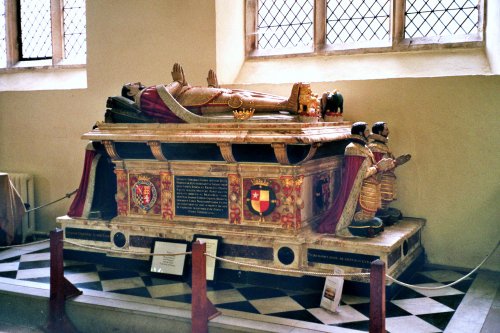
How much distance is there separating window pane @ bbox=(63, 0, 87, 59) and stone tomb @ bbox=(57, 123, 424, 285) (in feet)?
10.7

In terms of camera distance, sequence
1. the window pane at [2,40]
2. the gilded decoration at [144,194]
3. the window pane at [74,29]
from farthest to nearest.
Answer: the window pane at [2,40], the window pane at [74,29], the gilded decoration at [144,194]

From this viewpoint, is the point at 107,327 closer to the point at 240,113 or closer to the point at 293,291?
the point at 293,291

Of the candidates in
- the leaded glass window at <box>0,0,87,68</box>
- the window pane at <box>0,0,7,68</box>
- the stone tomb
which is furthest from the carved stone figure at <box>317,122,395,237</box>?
the window pane at <box>0,0,7,68</box>

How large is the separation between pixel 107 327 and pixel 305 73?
3.76 m

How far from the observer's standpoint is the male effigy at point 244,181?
5.35 metres

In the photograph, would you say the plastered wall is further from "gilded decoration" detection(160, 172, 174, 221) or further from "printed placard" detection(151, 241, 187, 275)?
"printed placard" detection(151, 241, 187, 275)

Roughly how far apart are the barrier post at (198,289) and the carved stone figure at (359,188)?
1.49 metres

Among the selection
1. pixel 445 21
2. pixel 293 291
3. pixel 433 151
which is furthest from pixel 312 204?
pixel 445 21

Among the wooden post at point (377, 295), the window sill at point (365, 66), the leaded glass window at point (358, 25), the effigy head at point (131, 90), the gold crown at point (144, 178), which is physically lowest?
the wooden post at point (377, 295)

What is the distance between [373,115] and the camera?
21.4 feet

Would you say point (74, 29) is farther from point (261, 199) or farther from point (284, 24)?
point (261, 199)

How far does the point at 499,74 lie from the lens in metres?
5.96

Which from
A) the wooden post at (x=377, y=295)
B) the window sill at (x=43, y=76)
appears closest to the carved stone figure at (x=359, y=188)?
the wooden post at (x=377, y=295)

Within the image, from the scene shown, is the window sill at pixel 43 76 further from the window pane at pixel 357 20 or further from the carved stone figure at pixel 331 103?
the carved stone figure at pixel 331 103
